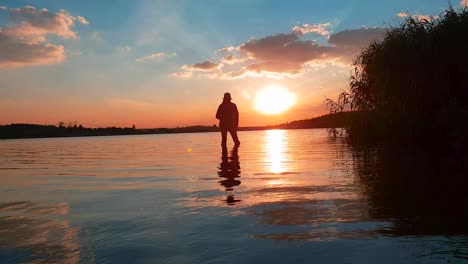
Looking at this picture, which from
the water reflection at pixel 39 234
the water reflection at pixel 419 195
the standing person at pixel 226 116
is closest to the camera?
the water reflection at pixel 39 234

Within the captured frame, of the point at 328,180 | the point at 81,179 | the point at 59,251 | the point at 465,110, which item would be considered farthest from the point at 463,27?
the point at 59,251

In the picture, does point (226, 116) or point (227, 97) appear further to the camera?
point (227, 97)

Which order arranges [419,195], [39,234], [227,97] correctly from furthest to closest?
[227,97] < [419,195] < [39,234]

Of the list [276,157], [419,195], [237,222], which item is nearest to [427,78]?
[276,157]

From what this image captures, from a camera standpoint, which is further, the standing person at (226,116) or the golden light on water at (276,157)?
the standing person at (226,116)

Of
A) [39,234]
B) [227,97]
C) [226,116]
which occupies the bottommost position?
[39,234]

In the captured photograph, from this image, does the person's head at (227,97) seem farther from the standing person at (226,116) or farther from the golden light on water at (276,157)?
the golden light on water at (276,157)

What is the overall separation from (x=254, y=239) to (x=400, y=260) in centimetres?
116

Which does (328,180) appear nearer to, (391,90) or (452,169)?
(452,169)

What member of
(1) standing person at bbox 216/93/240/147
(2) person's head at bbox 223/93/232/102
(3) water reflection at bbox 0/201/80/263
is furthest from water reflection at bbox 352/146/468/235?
(2) person's head at bbox 223/93/232/102

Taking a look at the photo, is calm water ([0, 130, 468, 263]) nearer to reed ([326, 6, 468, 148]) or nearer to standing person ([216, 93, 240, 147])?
reed ([326, 6, 468, 148])

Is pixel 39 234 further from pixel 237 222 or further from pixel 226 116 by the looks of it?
pixel 226 116

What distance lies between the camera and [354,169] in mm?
8781

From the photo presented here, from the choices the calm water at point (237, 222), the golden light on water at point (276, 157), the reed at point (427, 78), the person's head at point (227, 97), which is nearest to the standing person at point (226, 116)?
the person's head at point (227, 97)
